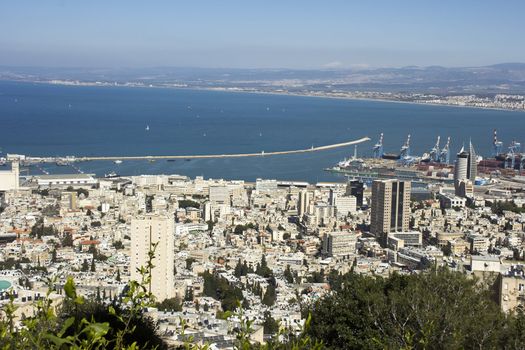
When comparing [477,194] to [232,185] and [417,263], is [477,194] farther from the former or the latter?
[417,263]

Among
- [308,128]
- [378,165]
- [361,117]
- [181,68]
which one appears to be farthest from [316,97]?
[181,68]

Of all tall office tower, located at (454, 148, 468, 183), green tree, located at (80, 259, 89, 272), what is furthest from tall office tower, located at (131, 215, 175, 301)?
tall office tower, located at (454, 148, 468, 183)

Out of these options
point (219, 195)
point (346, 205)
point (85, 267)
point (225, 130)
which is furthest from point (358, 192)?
point (225, 130)

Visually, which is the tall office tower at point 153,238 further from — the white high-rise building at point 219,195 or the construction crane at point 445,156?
the construction crane at point 445,156

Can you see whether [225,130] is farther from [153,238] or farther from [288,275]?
[153,238]

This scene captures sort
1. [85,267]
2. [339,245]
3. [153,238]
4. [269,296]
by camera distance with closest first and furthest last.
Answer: [269,296] < [153,238] < [85,267] < [339,245]

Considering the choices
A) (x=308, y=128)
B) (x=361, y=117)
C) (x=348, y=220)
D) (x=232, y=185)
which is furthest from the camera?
(x=361, y=117)
